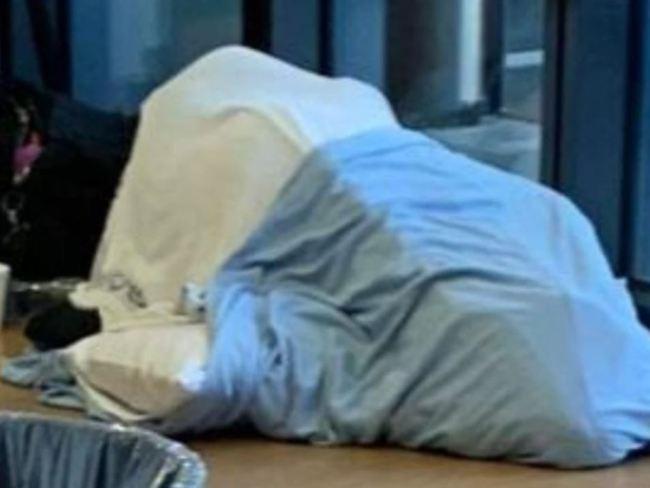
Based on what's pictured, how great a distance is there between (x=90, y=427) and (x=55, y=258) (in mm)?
1392

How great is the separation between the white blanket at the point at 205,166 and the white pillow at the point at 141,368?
0.29 ft

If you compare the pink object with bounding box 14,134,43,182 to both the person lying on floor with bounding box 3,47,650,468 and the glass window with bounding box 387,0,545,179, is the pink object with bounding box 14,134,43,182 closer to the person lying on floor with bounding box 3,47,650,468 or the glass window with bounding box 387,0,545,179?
the person lying on floor with bounding box 3,47,650,468

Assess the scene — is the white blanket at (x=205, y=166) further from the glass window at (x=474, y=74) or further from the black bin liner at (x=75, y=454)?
the black bin liner at (x=75, y=454)

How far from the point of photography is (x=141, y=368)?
241 centimetres

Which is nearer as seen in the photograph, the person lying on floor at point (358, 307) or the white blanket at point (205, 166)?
the person lying on floor at point (358, 307)

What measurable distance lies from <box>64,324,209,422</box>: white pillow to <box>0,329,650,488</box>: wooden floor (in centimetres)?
11

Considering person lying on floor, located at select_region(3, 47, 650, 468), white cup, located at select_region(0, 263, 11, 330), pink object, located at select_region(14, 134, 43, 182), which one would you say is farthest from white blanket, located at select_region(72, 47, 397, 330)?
pink object, located at select_region(14, 134, 43, 182)

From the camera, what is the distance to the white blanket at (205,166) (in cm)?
267

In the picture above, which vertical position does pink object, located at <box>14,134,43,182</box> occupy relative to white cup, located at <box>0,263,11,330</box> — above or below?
above

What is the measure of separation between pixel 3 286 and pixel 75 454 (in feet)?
4.18

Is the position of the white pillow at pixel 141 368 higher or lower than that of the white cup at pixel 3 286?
higher

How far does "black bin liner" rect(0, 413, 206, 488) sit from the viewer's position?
1752 mm

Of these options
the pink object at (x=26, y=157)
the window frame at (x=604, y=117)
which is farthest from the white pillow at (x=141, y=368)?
the window frame at (x=604, y=117)

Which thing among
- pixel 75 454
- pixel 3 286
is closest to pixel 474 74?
pixel 3 286
